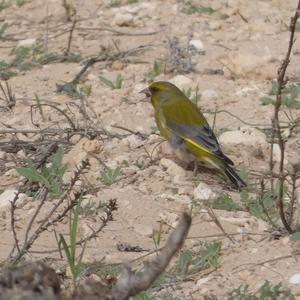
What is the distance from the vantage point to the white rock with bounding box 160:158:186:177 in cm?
529

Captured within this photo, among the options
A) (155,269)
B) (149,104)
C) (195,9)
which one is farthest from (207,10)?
(155,269)

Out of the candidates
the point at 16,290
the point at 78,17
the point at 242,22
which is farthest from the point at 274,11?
the point at 16,290

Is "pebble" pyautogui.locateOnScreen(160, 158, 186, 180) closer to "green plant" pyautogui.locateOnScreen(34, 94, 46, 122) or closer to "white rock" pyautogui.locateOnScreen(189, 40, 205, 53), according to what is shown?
"green plant" pyautogui.locateOnScreen(34, 94, 46, 122)

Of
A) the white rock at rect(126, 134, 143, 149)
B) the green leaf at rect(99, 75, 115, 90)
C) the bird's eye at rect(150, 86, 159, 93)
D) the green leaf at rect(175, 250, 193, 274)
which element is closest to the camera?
the green leaf at rect(175, 250, 193, 274)

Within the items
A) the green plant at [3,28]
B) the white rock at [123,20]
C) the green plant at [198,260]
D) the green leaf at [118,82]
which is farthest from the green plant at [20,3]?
the green plant at [198,260]

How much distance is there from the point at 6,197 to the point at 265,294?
1806mm

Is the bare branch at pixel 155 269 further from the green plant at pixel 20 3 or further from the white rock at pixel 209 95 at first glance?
the green plant at pixel 20 3

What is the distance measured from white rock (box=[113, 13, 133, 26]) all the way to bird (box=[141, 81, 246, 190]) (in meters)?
1.77

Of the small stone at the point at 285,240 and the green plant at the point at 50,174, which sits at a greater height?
the small stone at the point at 285,240

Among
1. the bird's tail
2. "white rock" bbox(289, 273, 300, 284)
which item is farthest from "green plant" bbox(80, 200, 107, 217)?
"white rock" bbox(289, 273, 300, 284)

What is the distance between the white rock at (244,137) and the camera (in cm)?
557

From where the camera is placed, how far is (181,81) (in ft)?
22.2

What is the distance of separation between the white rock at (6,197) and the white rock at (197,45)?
110 inches

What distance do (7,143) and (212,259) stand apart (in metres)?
2.17
